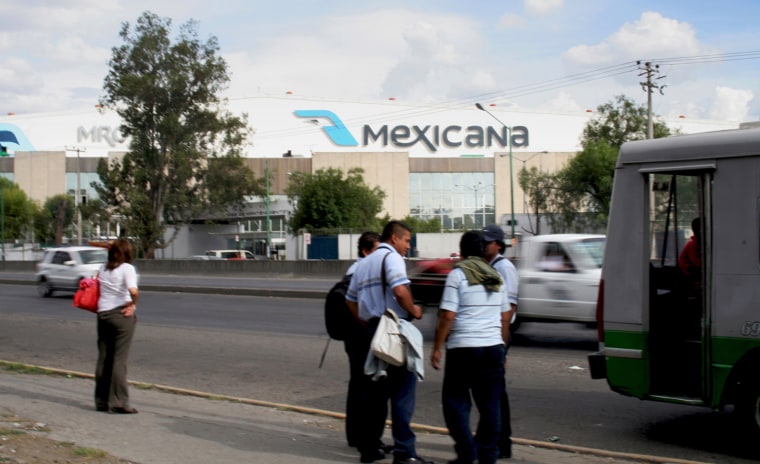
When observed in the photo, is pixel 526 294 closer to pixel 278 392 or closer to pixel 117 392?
pixel 278 392

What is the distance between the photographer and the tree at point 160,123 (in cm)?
6062

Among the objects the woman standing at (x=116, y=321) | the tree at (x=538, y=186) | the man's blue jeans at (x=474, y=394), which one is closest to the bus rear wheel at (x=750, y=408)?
the man's blue jeans at (x=474, y=394)

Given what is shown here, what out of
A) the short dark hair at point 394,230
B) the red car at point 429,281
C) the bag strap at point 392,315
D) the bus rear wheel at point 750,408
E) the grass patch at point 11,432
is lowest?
the grass patch at point 11,432

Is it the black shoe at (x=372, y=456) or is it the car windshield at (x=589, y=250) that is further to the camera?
the car windshield at (x=589, y=250)

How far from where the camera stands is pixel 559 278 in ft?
45.8

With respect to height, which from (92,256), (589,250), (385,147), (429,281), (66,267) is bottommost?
(66,267)

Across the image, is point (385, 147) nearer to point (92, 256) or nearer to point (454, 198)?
point (454, 198)

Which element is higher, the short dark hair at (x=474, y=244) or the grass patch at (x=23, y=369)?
the short dark hair at (x=474, y=244)

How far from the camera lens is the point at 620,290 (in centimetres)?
735

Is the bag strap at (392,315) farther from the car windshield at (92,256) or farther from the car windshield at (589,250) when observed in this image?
the car windshield at (92,256)

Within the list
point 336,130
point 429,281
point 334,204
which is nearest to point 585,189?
point 334,204

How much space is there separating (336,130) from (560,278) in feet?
331

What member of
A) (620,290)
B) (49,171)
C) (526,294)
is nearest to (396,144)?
(49,171)

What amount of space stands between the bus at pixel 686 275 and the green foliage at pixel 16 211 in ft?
326
